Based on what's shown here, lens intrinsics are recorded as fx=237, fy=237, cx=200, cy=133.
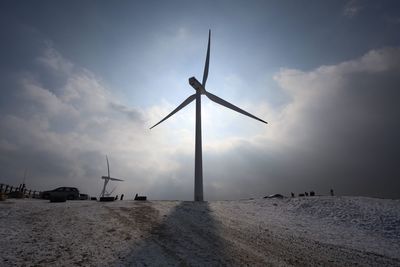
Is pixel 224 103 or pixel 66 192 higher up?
pixel 224 103

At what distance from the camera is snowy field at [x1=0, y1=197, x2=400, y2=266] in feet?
31.9

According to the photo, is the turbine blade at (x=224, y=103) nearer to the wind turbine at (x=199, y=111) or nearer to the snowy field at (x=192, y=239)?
the wind turbine at (x=199, y=111)

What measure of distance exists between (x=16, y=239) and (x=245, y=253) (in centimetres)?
1051

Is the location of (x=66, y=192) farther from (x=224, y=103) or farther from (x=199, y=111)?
(x=224, y=103)

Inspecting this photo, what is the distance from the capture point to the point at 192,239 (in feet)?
41.5

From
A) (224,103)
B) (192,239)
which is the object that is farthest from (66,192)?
(192,239)

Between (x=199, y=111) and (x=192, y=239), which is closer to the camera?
(x=192, y=239)

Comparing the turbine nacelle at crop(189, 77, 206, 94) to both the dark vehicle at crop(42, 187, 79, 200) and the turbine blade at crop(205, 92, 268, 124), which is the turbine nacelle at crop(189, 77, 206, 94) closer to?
the turbine blade at crop(205, 92, 268, 124)

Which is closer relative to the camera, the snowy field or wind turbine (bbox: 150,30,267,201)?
the snowy field

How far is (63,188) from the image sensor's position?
35250mm

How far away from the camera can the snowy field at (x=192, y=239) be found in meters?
9.72

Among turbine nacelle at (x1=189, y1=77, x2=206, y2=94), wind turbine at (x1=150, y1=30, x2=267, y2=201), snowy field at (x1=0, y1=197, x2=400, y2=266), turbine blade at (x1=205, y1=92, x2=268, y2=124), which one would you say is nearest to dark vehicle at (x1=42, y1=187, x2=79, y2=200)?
wind turbine at (x1=150, y1=30, x2=267, y2=201)

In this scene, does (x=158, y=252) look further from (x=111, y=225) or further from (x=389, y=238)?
(x=389, y=238)

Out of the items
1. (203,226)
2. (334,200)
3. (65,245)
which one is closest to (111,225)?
(65,245)
